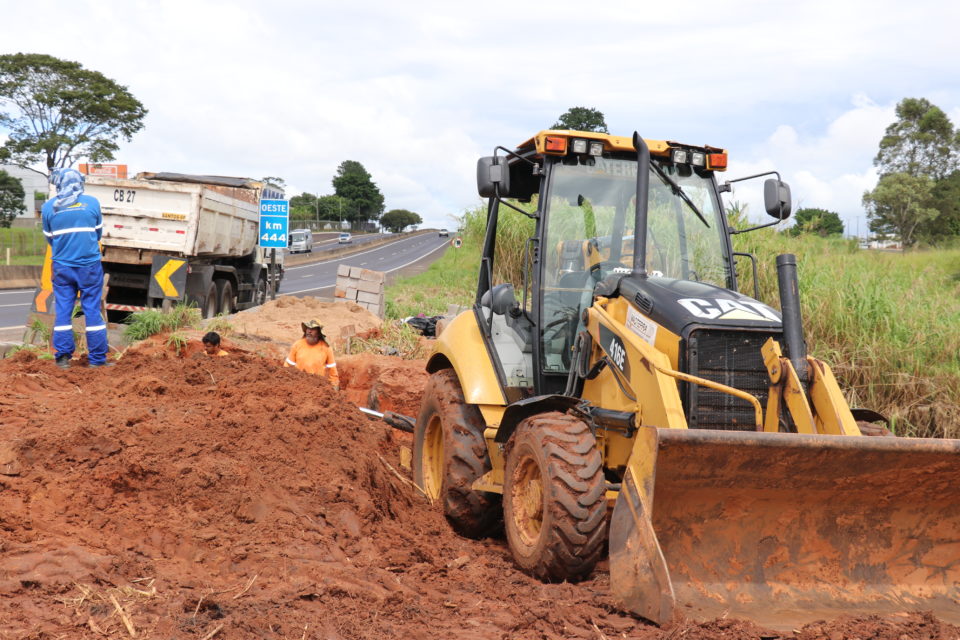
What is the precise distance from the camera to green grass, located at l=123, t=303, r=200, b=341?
1263 cm

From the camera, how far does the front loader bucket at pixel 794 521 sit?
382 centimetres

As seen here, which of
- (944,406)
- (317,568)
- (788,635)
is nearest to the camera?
(788,635)

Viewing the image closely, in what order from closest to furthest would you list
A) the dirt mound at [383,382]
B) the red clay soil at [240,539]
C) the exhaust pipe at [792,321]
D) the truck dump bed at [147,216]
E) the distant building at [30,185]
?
the red clay soil at [240,539] < the exhaust pipe at [792,321] < the dirt mound at [383,382] < the truck dump bed at [147,216] < the distant building at [30,185]

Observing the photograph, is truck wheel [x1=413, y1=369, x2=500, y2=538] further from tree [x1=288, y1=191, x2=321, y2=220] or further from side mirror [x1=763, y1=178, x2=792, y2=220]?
tree [x1=288, y1=191, x2=321, y2=220]

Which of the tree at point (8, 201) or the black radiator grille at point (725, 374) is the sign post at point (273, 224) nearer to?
the black radiator grille at point (725, 374)

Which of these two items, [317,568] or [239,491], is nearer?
[317,568]

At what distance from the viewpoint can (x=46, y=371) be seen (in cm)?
812

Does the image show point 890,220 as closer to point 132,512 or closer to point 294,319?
point 294,319

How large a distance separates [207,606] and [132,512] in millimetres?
1319

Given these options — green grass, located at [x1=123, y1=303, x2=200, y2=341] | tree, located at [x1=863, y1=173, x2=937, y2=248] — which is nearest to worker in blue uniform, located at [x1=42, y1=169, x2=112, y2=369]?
green grass, located at [x1=123, y1=303, x2=200, y2=341]

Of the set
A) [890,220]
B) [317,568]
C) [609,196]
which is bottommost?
[317,568]

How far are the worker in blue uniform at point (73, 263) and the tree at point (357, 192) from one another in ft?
397

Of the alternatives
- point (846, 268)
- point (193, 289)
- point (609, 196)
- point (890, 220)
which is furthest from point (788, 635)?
point (890, 220)

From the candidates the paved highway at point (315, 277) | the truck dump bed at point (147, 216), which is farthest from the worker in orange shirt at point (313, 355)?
the paved highway at point (315, 277)
